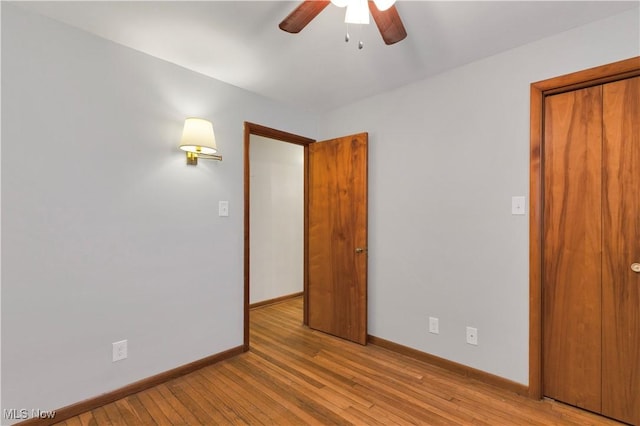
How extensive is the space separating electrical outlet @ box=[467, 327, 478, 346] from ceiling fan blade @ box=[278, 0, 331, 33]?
91.3 inches

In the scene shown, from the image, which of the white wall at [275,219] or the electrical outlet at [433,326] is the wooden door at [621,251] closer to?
the electrical outlet at [433,326]

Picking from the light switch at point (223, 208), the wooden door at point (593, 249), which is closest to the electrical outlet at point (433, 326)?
the wooden door at point (593, 249)

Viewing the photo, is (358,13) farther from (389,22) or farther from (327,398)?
(327,398)

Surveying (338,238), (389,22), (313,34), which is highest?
(313,34)

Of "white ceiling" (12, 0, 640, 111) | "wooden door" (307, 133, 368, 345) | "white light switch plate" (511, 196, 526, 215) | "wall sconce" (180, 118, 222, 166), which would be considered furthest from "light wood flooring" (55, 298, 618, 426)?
"white ceiling" (12, 0, 640, 111)

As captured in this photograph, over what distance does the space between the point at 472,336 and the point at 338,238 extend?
1409 mm

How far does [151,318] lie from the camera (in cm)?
219

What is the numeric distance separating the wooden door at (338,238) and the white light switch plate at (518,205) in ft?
3.88

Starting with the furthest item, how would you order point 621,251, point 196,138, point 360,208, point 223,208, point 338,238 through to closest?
point 338,238
point 360,208
point 223,208
point 196,138
point 621,251

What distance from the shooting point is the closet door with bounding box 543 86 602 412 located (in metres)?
1.86

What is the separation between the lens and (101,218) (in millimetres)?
1966

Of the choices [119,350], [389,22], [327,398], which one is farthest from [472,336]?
[119,350]

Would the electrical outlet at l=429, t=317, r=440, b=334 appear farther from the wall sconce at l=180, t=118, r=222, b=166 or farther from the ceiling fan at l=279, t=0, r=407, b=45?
the wall sconce at l=180, t=118, r=222, b=166

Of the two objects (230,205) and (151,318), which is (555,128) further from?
(151,318)
